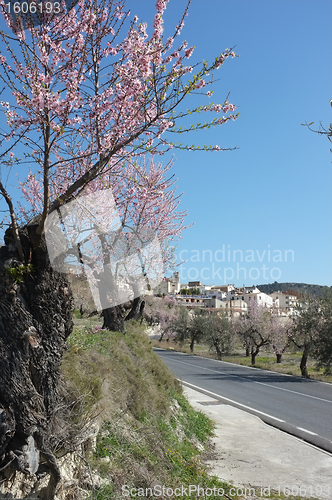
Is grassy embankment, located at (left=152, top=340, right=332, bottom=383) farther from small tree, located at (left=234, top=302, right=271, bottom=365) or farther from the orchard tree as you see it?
small tree, located at (left=234, top=302, right=271, bottom=365)

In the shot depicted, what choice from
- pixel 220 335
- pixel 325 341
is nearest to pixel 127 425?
pixel 325 341

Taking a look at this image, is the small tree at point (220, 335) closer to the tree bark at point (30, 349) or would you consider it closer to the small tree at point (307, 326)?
the small tree at point (307, 326)

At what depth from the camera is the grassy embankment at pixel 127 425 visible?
19.9 ft

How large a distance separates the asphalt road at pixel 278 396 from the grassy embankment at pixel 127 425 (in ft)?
11.5

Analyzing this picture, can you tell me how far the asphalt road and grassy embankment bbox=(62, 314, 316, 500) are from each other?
3.50 meters

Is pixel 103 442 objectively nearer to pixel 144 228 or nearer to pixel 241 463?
pixel 241 463

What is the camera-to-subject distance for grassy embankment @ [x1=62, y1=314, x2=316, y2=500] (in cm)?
606

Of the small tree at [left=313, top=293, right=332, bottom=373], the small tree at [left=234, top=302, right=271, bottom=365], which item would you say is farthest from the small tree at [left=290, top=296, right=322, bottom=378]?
the small tree at [left=234, top=302, right=271, bottom=365]

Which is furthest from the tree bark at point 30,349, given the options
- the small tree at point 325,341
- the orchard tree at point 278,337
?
the orchard tree at point 278,337

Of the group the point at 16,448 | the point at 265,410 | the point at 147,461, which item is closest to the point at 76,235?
the point at 147,461

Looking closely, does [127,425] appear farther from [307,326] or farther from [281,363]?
[281,363]

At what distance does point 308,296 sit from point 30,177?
27.0m

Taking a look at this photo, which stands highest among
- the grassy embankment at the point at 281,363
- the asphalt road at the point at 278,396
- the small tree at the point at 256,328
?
the small tree at the point at 256,328

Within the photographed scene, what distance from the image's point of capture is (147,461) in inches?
269
